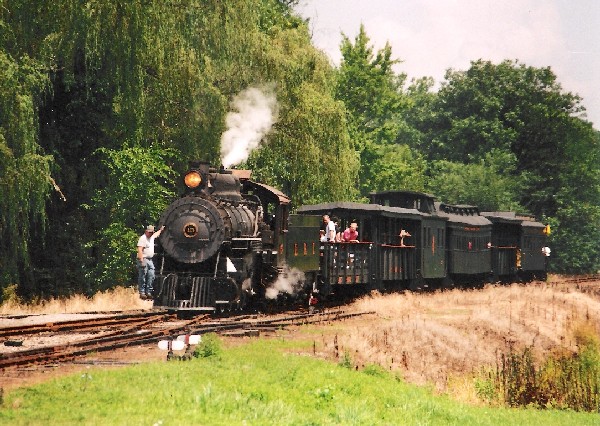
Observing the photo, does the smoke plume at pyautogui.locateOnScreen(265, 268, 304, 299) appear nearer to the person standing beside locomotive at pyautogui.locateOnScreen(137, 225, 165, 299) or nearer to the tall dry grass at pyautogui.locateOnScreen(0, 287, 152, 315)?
the person standing beside locomotive at pyautogui.locateOnScreen(137, 225, 165, 299)

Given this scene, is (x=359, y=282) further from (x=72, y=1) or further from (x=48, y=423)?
(x=48, y=423)

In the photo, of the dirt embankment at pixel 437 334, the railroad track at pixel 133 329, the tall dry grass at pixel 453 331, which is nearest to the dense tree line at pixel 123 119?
the dirt embankment at pixel 437 334

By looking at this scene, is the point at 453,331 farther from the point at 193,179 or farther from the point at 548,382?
the point at 193,179

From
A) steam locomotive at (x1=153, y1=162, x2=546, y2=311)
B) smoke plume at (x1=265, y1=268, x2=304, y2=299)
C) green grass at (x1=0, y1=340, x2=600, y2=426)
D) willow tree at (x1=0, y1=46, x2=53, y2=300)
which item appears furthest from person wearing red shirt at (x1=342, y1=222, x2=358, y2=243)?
green grass at (x1=0, y1=340, x2=600, y2=426)

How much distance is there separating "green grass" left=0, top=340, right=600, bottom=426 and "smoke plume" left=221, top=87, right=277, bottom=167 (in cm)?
1213

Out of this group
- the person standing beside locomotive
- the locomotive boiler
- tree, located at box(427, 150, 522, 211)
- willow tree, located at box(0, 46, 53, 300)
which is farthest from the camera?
tree, located at box(427, 150, 522, 211)

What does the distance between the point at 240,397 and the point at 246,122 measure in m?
17.9

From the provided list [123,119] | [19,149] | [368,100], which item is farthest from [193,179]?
[368,100]

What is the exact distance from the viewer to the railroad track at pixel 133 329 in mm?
11790

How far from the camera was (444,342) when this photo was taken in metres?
17.9

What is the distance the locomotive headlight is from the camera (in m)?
19.1

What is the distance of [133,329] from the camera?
15359 millimetres

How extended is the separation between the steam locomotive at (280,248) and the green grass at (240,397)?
5189 mm

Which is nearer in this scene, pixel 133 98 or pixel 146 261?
pixel 146 261
